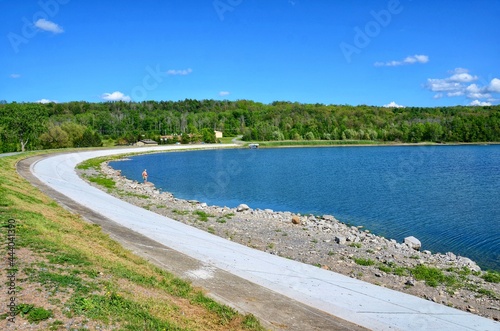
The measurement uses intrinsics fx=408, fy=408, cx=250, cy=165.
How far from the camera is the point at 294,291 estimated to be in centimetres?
1356

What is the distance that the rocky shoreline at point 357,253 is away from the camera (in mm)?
14391

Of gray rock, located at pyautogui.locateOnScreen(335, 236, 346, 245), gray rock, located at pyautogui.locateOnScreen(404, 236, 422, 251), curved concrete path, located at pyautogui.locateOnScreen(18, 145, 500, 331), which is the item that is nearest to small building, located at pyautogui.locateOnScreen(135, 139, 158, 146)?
curved concrete path, located at pyautogui.locateOnScreen(18, 145, 500, 331)

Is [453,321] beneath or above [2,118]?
beneath

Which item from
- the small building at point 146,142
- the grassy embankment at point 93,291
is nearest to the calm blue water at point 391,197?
the grassy embankment at point 93,291

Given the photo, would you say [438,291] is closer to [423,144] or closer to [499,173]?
[499,173]

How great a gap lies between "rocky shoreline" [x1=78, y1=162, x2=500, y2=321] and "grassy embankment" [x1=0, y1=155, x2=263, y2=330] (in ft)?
24.0

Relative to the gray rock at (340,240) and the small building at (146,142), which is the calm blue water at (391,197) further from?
the small building at (146,142)

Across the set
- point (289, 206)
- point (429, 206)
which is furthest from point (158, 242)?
point (429, 206)

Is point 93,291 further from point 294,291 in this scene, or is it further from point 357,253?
point 357,253

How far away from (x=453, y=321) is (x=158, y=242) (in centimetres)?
1232

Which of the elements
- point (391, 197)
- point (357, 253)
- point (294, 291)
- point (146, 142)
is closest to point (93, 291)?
point (294, 291)

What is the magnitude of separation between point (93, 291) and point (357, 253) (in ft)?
41.2

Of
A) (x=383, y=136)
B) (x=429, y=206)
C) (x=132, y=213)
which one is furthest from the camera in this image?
(x=383, y=136)

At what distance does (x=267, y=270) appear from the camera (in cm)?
1562
